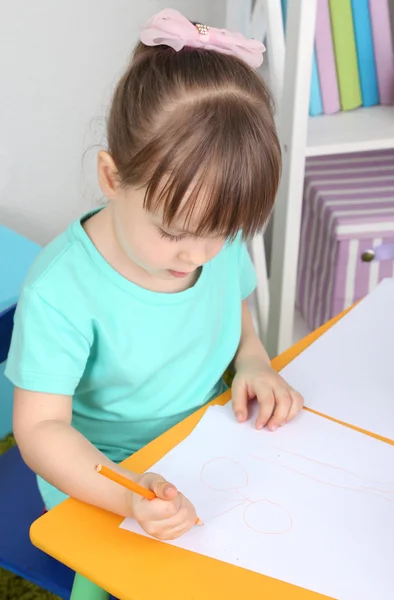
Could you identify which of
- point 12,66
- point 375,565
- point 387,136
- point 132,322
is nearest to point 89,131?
point 12,66

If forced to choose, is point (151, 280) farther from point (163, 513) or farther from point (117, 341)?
point (163, 513)

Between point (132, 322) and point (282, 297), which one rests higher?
point (132, 322)

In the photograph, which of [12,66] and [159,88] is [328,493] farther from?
[12,66]

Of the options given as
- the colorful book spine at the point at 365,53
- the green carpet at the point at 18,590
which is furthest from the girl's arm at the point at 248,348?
the colorful book spine at the point at 365,53

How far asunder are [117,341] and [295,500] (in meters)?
0.27

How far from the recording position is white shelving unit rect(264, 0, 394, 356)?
1.23 meters

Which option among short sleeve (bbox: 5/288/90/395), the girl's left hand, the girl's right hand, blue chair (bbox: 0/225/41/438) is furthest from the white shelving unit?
the girl's right hand

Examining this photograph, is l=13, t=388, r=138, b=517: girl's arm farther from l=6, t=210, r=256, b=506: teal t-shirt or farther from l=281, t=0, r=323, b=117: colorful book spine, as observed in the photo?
l=281, t=0, r=323, b=117: colorful book spine

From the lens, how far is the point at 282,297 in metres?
1.46

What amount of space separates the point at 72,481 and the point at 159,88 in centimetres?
38

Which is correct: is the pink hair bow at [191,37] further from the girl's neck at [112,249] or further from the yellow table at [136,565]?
the yellow table at [136,565]

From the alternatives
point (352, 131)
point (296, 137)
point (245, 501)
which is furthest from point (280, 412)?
point (352, 131)

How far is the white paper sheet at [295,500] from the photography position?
0.57m

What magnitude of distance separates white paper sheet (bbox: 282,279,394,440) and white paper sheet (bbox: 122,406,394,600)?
0.12 feet
